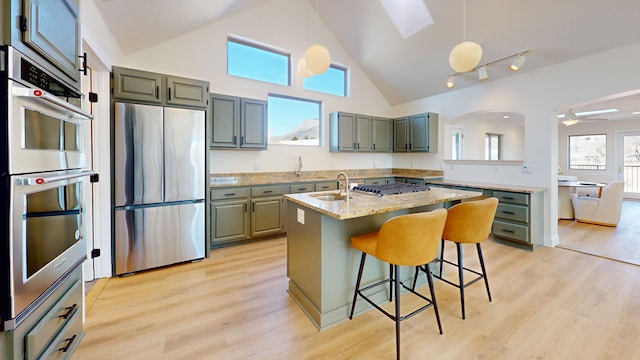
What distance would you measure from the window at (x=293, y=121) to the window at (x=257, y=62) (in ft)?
1.20

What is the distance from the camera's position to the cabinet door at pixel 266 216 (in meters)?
3.97

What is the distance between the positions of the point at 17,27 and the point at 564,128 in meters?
12.2

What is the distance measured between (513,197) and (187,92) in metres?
4.68

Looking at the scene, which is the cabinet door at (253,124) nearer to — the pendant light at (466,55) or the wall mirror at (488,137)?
the pendant light at (466,55)

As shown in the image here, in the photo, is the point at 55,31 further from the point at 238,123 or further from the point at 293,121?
the point at 293,121

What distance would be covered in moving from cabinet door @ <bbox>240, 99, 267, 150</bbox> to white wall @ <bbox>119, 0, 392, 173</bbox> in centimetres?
34

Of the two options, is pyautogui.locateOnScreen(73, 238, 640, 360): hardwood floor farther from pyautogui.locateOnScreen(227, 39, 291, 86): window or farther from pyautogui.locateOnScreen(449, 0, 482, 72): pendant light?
pyautogui.locateOnScreen(227, 39, 291, 86): window

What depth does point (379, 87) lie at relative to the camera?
5.93m

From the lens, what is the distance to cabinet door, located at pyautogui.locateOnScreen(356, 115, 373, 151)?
5.35m

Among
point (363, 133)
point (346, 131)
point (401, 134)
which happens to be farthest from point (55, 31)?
point (401, 134)

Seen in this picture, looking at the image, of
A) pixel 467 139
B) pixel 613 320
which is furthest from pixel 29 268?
pixel 467 139

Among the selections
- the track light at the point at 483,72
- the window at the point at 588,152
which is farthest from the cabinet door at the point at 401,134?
the window at the point at 588,152

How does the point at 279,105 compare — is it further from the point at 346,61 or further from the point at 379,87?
the point at 379,87

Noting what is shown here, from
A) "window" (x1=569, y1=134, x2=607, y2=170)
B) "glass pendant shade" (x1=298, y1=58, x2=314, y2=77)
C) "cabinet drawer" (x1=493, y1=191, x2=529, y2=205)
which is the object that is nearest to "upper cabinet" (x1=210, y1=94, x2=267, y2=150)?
"glass pendant shade" (x1=298, y1=58, x2=314, y2=77)
